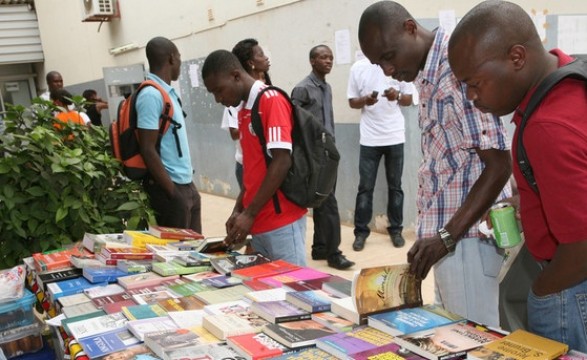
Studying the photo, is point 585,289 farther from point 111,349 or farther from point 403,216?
point 403,216

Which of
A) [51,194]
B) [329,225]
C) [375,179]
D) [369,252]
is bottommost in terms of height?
[369,252]

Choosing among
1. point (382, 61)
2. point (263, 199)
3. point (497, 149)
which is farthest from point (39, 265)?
point (497, 149)

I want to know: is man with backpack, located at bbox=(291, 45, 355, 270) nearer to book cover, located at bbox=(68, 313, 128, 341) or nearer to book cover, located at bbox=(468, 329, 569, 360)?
book cover, located at bbox=(68, 313, 128, 341)

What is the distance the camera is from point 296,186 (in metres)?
2.28

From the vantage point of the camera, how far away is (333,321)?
1441 mm

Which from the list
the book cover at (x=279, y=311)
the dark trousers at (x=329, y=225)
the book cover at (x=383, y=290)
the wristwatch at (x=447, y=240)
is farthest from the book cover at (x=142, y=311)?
the dark trousers at (x=329, y=225)

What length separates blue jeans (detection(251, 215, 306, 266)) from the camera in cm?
231

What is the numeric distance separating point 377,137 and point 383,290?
3.08m

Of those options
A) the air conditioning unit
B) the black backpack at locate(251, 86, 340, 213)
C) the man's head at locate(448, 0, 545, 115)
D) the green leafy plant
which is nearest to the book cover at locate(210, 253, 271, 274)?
the black backpack at locate(251, 86, 340, 213)

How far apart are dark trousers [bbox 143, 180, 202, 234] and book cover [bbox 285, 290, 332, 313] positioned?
5.15 ft

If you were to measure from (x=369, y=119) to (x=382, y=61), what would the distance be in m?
2.75

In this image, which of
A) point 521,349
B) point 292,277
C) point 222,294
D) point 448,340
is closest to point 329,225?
point 292,277

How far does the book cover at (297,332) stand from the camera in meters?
1.31

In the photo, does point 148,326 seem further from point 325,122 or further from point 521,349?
point 325,122
